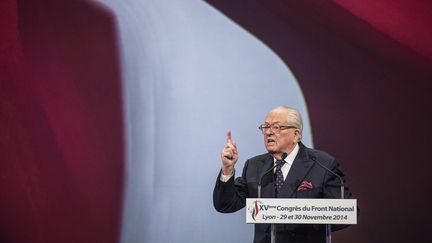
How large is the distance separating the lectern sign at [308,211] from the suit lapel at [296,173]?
0.94 ft

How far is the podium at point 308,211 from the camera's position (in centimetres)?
286

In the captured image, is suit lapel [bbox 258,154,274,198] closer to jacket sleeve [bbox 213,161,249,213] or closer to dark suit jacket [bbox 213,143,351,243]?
dark suit jacket [bbox 213,143,351,243]

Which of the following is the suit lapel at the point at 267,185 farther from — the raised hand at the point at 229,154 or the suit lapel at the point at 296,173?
the raised hand at the point at 229,154

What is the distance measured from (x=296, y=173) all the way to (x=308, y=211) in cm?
38

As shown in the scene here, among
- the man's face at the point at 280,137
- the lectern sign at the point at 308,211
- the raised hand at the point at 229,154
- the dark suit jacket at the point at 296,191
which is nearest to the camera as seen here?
the lectern sign at the point at 308,211

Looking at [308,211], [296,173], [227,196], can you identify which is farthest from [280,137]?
[308,211]

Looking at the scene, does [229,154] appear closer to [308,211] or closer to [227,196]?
[227,196]

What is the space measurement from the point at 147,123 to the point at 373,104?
5.16 ft

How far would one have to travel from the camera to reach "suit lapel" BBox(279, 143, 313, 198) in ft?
10.4

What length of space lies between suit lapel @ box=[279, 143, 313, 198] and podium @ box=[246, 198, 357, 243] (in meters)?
0.29

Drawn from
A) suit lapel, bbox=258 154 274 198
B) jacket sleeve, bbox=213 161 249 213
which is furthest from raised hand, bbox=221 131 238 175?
suit lapel, bbox=258 154 274 198

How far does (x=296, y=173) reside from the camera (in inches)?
127

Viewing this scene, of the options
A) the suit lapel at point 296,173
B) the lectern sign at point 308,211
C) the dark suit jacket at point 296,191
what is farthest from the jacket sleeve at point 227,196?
the lectern sign at point 308,211

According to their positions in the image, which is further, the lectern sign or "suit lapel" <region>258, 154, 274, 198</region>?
"suit lapel" <region>258, 154, 274, 198</region>
